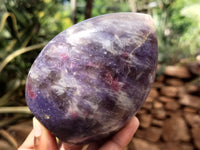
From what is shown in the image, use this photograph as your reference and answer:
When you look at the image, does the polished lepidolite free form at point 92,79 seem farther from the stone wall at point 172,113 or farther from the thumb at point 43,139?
the stone wall at point 172,113

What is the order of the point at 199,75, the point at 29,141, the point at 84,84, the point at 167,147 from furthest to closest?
the point at 167,147 → the point at 199,75 → the point at 29,141 → the point at 84,84

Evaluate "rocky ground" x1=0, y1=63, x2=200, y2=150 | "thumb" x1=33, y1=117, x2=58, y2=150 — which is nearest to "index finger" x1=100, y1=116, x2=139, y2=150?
"thumb" x1=33, y1=117, x2=58, y2=150

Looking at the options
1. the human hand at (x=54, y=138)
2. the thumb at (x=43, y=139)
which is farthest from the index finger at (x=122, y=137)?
the thumb at (x=43, y=139)

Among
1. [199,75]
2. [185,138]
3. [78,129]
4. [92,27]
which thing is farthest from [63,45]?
[185,138]

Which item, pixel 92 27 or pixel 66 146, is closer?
pixel 92 27

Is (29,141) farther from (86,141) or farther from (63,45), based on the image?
(63,45)
